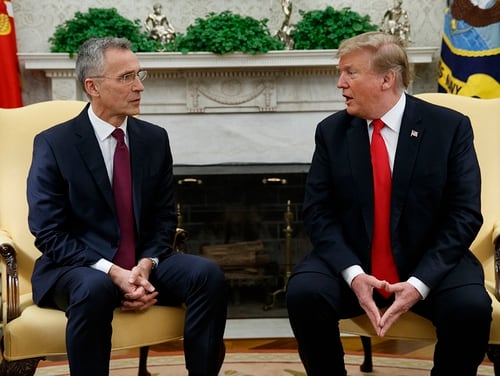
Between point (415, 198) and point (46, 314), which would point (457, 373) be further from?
point (46, 314)

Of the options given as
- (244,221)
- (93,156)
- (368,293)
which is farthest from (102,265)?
(244,221)

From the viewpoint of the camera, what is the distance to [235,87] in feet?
15.9

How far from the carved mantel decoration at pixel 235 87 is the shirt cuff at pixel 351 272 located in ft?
7.83

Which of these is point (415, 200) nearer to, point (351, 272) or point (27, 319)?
point (351, 272)

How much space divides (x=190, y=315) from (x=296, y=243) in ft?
7.47

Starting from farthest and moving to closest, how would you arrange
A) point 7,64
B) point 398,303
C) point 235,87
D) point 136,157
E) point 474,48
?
point 235,87 < point 7,64 < point 474,48 < point 136,157 < point 398,303

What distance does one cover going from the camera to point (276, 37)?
Result: 482cm

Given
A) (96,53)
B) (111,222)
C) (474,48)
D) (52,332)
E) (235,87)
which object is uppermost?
(96,53)

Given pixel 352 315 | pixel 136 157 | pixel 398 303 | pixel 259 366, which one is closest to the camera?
pixel 398 303

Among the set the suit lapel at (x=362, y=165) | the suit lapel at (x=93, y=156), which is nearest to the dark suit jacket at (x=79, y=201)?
the suit lapel at (x=93, y=156)

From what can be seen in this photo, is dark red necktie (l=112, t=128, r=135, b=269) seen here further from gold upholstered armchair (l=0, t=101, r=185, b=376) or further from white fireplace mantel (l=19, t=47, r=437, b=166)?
white fireplace mantel (l=19, t=47, r=437, b=166)

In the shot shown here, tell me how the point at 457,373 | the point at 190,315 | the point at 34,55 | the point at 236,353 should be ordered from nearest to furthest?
the point at 457,373 → the point at 190,315 → the point at 236,353 → the point at 34,55

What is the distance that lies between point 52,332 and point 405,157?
1.27m

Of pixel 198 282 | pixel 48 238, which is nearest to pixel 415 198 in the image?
pixel 198 282
